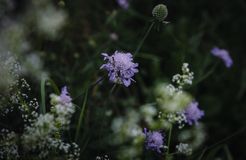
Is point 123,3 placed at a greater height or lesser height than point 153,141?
greater

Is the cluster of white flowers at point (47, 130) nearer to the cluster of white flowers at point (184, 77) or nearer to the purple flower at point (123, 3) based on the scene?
the cluster of white flowers at point (184, 77)

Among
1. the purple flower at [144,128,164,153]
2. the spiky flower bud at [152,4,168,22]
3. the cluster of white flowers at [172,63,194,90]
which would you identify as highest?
the spiky flower bud at [152,4,168,22]

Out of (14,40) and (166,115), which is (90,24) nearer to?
(14,40)

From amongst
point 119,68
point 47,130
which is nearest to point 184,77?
point 119,68

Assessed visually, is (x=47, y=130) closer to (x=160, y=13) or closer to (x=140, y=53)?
(x=160, y=13)

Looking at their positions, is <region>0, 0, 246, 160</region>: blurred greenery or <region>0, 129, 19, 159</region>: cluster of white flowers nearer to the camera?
<region>0, 129, 19, 159</region>: cluster of white flowers

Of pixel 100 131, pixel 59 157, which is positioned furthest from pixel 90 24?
pixel 59 157

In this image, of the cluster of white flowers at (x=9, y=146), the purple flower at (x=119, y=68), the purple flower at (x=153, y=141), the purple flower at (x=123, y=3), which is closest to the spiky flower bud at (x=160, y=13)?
the purple flower at (x=119, y=68)

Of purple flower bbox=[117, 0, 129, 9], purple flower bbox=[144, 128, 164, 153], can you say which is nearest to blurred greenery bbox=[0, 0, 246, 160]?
purple flower bbox=[117, 0, 129, 9]

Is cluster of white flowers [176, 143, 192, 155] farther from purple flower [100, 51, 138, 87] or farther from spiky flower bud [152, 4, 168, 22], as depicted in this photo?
spiky flower bud [152, 4, 168, 22]

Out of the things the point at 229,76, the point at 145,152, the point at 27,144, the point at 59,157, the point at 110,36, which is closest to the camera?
the point at 27,144

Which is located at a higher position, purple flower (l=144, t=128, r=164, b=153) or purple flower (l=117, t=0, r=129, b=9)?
purple flower (l=117, t=0, r=129, b=9)
